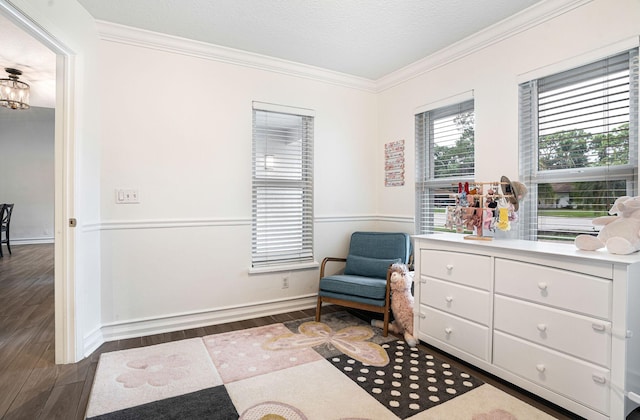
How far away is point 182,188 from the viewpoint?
300cm

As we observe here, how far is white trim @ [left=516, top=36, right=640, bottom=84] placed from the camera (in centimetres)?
202

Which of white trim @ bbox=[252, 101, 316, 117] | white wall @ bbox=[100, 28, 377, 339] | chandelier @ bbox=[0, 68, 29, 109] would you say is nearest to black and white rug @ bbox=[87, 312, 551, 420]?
white wall @ bbox=[100, 28, 377, 339]

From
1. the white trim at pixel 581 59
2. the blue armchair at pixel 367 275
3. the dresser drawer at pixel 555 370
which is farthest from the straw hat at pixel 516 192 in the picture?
the blue armchair at pixel 367 275

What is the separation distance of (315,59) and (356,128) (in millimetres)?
916

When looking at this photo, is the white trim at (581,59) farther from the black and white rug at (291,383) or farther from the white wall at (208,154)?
the black and white rug at (291,383)

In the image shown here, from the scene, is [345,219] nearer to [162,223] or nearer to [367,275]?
[367,275]


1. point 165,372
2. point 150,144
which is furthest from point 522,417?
point 150,144

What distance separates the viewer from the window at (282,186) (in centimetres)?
336

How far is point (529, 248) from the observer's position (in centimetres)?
197

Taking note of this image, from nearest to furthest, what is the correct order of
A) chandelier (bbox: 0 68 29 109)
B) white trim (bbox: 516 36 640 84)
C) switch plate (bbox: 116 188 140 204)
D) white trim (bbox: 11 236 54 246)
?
1. white trim (bbox: 516 36 640 84)
2. switch plate (bbox: 116 188 140 204)
3. chandelier (bbox: 0 68 29 109)
4. white trim (bbox: 11 236 54 246)

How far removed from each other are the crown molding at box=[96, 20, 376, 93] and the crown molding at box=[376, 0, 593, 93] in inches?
22.9

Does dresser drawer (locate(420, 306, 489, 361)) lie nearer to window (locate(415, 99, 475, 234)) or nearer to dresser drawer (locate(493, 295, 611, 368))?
dresser drawer (locate(493, 295, 611, 368))

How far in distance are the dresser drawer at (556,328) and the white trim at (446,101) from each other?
5.85ft

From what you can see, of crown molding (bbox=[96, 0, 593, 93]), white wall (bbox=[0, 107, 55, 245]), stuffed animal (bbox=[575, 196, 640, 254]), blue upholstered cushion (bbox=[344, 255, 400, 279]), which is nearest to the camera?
stuffed animal (bbox=[575, 196, 640, 254])
